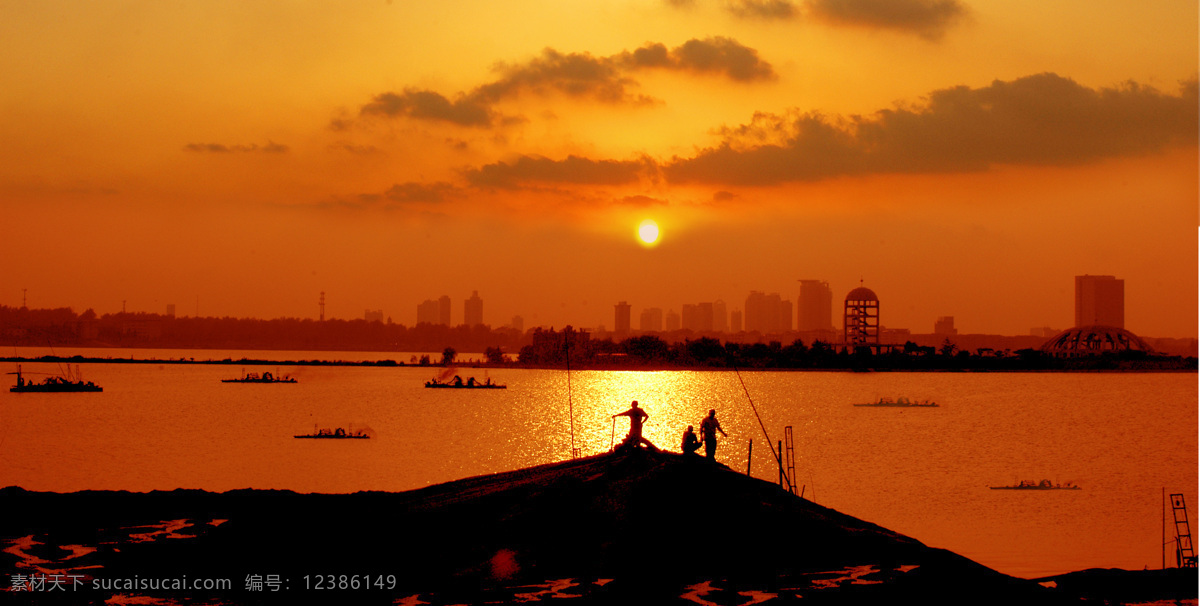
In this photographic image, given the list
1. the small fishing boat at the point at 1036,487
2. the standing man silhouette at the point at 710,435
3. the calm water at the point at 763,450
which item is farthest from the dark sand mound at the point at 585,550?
the small fishing boat at the point at 1036,487

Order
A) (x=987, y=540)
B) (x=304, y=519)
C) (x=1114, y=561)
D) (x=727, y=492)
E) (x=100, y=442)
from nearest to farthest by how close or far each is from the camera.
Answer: (x=727, y=492) < (x=304, y=519) < (x=1114, y=561) < (x=987, y=540) < (x=100, y=442)

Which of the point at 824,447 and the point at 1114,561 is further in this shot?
the point at 824,447

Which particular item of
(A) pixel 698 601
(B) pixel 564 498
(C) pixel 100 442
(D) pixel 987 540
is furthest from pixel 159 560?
(C) pixel 100 442

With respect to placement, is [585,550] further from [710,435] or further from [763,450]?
[763,450]

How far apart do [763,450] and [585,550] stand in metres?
43.5

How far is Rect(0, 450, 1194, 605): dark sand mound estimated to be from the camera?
1584 cm

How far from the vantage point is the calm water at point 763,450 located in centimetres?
3581

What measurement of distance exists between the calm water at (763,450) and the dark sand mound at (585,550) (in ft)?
41.0

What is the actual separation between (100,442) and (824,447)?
150ft

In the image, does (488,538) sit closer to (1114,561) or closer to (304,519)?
(304,519)

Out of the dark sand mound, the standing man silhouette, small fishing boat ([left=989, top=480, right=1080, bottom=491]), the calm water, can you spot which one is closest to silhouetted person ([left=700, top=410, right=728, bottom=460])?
the standing man silhouette

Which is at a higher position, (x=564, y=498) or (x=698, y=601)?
(x=564, y=498)

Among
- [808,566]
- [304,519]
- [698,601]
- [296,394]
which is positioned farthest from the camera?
[296,394]

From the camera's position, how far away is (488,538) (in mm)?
18234
